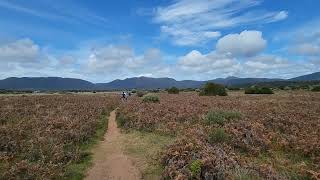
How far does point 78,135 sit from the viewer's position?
1778 centimetres

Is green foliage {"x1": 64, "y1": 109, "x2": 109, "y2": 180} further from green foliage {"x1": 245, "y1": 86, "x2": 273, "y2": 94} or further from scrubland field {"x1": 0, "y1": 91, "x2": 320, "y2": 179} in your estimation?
green foliage {"x1": 245, "y1": 86, "x2": 273, "y2": 94}

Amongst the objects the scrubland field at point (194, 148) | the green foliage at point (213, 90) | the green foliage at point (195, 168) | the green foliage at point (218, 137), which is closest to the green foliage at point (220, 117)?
the scrubland field at point (194, 148)

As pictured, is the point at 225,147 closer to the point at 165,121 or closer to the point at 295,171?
the point at 295,171

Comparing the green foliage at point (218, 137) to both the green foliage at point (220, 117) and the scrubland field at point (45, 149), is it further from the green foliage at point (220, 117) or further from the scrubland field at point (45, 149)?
the scrubland field at point (45, 149)

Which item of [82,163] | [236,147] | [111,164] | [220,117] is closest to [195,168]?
[111,164]

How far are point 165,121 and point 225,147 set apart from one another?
332 inches

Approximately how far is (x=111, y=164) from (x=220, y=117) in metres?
9.33

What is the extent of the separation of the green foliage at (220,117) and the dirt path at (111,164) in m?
5.52

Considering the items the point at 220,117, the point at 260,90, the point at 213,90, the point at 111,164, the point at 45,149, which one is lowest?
the point at 111,164

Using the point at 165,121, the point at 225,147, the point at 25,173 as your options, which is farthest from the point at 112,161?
the point at 165,121

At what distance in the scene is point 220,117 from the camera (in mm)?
21453

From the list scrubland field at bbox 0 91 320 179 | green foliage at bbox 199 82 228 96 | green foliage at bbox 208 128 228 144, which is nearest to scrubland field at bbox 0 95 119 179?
scrubland field at bbox 0 91 320 179

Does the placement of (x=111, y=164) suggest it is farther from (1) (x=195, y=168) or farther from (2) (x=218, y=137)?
(2) (x=218, y=137)

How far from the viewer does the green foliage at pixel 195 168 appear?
35.3 ft
